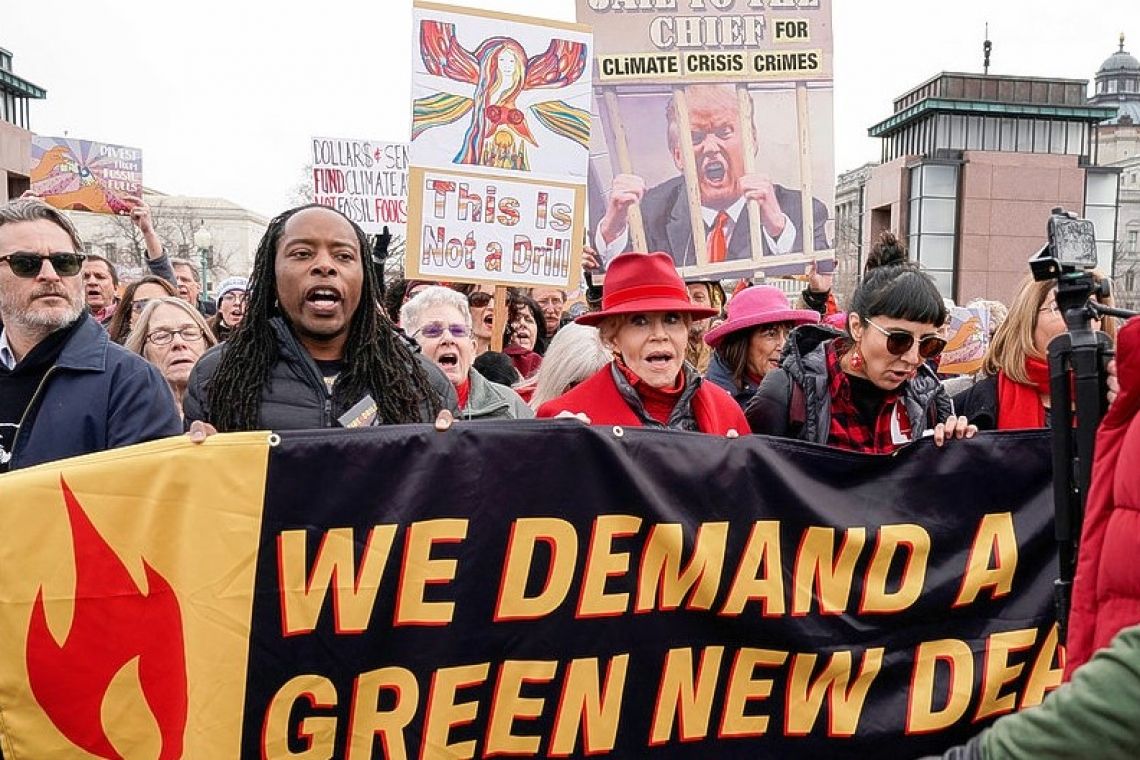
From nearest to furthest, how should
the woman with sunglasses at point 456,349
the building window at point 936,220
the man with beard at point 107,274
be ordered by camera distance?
1. the woman with sunglasses at point 456,349
2. the man with beard at point 107,274
3. the building window at point 936,220

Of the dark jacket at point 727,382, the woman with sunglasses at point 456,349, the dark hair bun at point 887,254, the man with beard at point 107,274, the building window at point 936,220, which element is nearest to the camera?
the woman with sunglasses at point 456,349

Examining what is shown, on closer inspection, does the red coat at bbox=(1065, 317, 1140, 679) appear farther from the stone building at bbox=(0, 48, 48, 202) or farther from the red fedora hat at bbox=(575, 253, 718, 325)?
the stone building at bbox=(0, 48, 48, 202)

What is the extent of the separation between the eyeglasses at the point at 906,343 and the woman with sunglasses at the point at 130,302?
364 cm

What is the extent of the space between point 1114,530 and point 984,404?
1.91 metres

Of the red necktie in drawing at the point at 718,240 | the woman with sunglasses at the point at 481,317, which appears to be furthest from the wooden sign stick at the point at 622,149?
the woman with sunglasses at the point at 481,317

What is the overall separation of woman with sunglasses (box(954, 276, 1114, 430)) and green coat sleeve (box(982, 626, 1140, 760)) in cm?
218

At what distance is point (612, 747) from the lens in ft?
7.80

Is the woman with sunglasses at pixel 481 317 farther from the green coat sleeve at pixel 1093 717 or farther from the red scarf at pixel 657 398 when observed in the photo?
the green coat sleeve at pixel 1093 717

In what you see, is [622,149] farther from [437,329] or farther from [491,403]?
[491,403]

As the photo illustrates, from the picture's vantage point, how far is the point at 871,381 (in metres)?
3.18

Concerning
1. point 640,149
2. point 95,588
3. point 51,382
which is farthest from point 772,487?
point 640,149

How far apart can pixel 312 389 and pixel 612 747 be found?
128 centimetres

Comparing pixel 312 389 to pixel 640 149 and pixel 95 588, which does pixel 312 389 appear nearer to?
pixel 95 588

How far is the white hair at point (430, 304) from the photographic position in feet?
13.0
